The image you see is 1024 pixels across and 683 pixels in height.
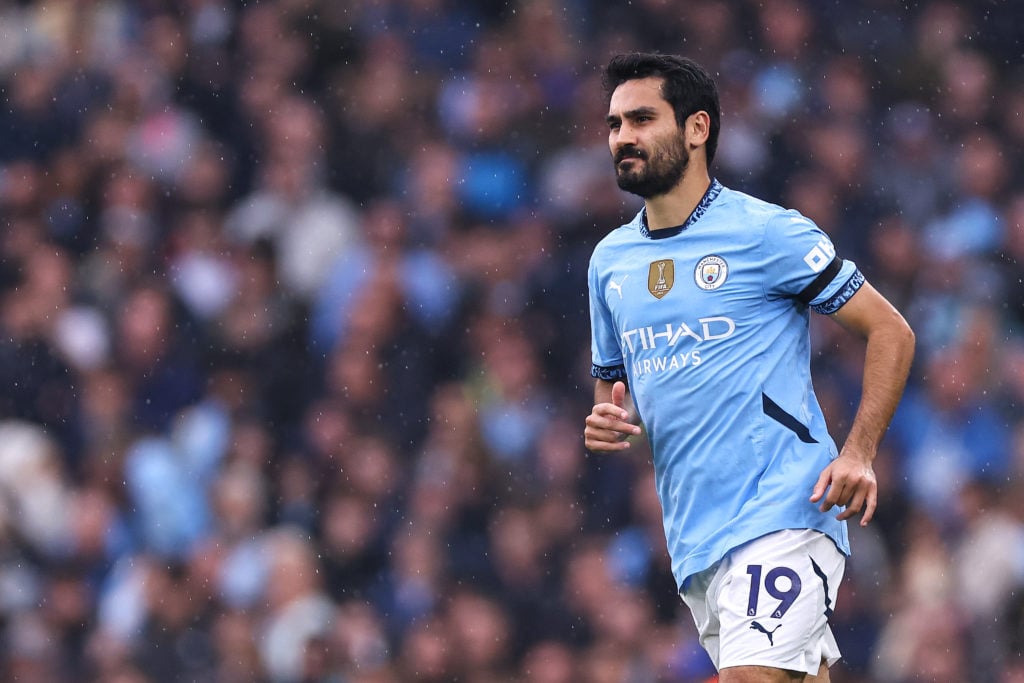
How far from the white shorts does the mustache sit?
1137mm

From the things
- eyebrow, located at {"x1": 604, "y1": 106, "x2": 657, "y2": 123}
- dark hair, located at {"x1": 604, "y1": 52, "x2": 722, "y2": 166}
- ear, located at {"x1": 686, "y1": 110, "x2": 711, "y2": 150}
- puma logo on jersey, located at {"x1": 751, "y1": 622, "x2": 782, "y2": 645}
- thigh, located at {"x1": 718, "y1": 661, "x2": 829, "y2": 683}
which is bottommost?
thigh, located at {"x1": 718, "y1": 661, "x2": 829, "y2": 683}

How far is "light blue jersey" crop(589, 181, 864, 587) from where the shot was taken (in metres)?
4.70

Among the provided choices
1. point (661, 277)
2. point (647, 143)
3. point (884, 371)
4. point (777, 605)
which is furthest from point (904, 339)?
point (647, 143)

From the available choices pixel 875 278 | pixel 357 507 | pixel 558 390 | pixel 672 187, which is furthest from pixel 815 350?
pixel 672 187

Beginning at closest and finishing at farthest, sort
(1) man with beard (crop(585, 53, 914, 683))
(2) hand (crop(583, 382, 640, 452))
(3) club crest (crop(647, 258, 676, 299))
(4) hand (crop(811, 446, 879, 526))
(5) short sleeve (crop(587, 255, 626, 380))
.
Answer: (4) hand (crop(811, 446, 879, 526))
(1) man with beard (crop(585, 53, 914, 683))
(2) hand (crop(583, 382, 640, 452))
(3) club crest (crop(647, 258, 676, 299))
(5) short sleeve (crop(587, 255, 626, 380))

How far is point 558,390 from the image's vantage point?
390 inches

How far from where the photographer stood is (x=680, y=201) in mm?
4926

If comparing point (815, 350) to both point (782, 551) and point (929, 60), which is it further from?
point (782, 551)

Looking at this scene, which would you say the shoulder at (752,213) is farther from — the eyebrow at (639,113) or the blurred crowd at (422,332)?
the blurred crowd at (422,332)

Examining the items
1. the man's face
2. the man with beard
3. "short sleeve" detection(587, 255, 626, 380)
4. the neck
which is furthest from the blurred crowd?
the man's face

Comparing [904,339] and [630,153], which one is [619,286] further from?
[904,339]

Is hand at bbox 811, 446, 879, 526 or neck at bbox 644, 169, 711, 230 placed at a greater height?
neck at bbox 644, 169, 711, 230

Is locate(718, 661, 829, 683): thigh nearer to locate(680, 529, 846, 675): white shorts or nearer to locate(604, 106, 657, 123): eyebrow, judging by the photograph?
locate(680, 529, 846, 675): white shorts

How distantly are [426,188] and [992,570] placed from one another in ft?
15.2
